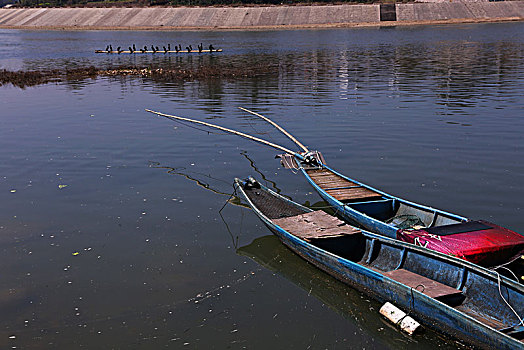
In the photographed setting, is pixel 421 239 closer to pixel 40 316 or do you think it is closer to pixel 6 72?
pixel 40 316

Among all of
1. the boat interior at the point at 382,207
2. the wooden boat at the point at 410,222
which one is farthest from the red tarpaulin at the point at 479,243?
the boat interior at the point at 382,207

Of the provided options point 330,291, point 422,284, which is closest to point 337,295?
point 330,291

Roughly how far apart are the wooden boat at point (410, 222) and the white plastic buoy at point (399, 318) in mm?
1689

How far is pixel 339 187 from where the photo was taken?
49.0 ft

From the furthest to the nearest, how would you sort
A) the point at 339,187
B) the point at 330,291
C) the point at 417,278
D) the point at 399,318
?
the point at 339,187 < the point at 330,291 < the point at 417,278 < the point at 399,318

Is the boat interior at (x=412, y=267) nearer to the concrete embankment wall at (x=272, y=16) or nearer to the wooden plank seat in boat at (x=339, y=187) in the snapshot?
the wooden plank seat in boat at (x=339, y=187)

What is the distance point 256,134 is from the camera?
2291 centimetres

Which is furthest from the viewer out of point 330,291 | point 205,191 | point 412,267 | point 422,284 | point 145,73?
point 145,73

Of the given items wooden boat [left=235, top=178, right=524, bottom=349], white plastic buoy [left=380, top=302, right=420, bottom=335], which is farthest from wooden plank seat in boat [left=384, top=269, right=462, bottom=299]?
white plastic buoy [left=380, top=302, right=420, bottom=335]

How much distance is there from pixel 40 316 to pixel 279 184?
8.82 m

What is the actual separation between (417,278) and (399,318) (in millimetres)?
1140

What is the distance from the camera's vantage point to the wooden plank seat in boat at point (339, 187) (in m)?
14.1

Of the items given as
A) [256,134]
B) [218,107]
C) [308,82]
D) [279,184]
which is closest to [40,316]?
[279,184]

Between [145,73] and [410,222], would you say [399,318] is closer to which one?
[410,222]
